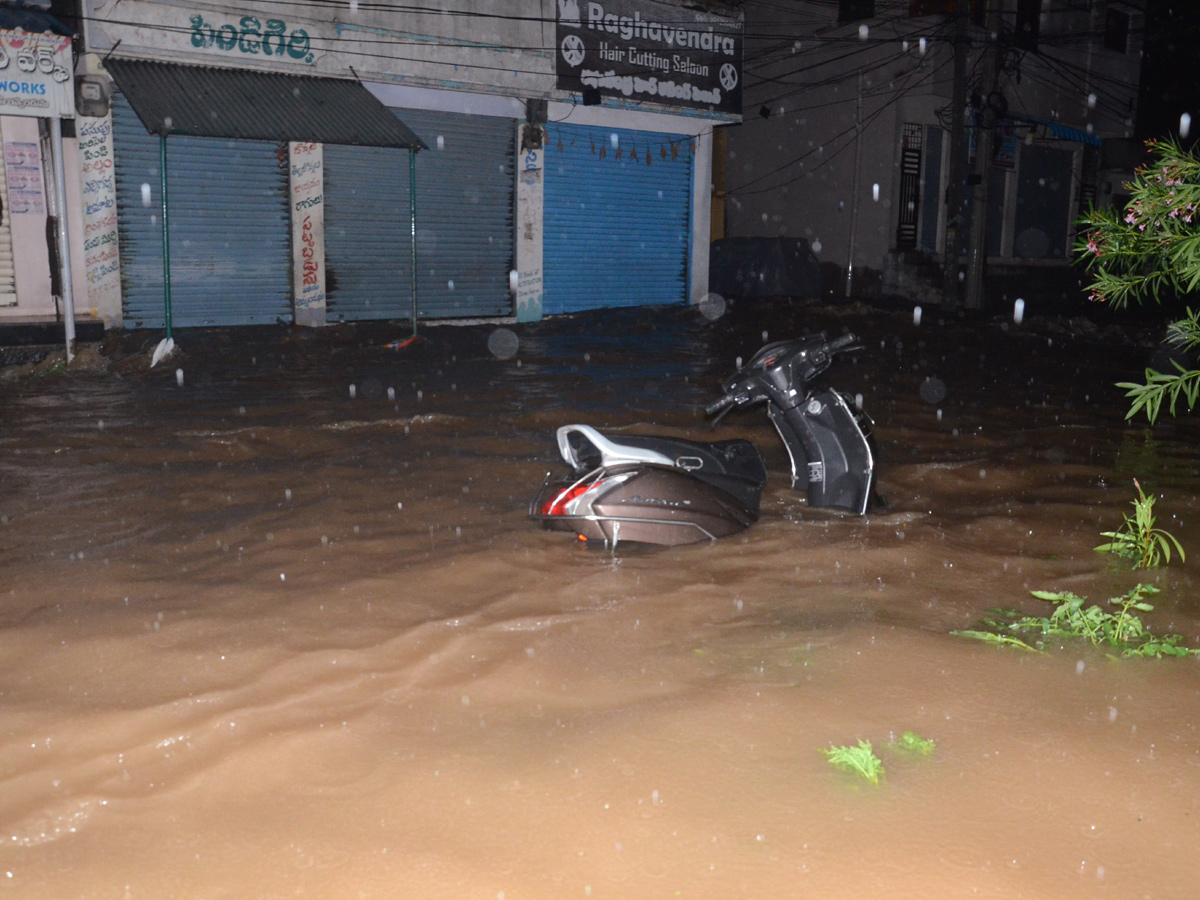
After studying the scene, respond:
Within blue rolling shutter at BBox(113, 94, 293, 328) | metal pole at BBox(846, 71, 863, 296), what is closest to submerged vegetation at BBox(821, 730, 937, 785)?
blue rolling shutter at BBox(113, 94, 293, 328)

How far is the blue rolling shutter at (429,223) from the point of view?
15438 mm

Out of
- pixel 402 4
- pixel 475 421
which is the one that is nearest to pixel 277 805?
Result: pixel 475 421

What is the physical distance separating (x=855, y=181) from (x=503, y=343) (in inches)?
451

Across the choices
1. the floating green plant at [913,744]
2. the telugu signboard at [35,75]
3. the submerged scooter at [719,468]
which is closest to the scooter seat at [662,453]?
the submerged scooter at [719,468]

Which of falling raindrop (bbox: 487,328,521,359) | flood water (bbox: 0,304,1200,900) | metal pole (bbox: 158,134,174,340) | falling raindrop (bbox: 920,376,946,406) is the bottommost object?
flood water (bbox: 0,304,1200,900)

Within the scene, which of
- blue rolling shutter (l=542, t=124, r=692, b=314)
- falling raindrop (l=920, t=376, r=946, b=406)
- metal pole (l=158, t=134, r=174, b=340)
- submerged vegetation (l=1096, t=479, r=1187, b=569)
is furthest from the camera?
blue rolling shutter (l=542, t=124, r=692, b=314)

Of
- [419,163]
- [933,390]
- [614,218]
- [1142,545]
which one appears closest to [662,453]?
[1142,545]

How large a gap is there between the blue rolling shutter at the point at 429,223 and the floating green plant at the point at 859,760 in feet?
44.9

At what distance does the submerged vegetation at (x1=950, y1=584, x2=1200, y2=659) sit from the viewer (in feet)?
12.8

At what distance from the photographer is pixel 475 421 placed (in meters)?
8.76

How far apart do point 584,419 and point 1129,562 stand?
15.8 feet

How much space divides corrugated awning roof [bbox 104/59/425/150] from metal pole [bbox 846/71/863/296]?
483 inches

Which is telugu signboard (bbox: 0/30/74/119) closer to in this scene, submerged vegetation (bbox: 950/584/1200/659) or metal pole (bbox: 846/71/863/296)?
submerged vegetation (bbox: 950/584/1200/659)

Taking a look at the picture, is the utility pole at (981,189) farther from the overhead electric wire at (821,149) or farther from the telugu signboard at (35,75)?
the telugu signboard at (35,75)
